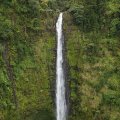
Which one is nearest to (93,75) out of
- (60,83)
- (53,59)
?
(60,83)

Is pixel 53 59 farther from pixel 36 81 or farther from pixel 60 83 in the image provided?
pixel 36 81

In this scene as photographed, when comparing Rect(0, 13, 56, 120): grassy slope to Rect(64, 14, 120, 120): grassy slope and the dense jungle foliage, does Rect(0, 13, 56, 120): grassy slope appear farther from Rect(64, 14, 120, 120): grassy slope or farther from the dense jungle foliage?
Rect(64, 14, 120, 120): grassy slope

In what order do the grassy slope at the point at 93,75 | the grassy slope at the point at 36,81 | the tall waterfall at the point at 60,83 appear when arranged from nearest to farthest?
the grassy slope at the point at 93,75
the grassy slope at the point at 36,81
the tall waterfall at the point at 60,83

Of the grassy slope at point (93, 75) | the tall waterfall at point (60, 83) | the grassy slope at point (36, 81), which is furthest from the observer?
the tall waterfall at point (60, 83)

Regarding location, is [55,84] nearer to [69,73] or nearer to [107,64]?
[69,73]

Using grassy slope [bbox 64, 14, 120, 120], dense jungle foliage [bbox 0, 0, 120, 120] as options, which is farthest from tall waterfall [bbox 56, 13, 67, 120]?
grassy slope [bbox 64, 14, 120, 120]

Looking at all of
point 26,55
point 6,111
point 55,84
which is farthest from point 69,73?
point 6,111

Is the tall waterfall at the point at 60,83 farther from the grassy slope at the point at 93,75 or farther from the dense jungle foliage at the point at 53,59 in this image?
the grassy slope at the point at 93,75

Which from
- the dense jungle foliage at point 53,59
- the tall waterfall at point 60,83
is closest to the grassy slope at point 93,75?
the dense jungle foliage at point 53,59
